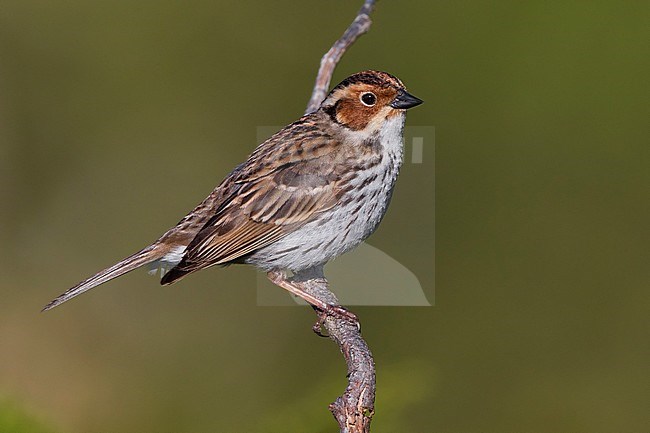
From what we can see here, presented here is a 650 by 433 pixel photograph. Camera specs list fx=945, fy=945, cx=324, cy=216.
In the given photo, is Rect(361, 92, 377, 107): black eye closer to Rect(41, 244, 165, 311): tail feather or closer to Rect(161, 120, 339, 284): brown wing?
Rect(161, 120, 339, 284): brown wing

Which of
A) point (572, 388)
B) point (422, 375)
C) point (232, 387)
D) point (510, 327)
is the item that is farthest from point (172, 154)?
point (422, 375)

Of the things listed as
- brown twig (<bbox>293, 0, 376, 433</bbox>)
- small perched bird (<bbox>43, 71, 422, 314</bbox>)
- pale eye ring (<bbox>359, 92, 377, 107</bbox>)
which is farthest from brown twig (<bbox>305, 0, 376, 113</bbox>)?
pale eye ring (<bbox>359, 92, 377, 107</bbox>)

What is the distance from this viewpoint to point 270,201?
510 cm

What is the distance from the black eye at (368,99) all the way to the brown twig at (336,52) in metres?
0.81

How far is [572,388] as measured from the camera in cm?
650

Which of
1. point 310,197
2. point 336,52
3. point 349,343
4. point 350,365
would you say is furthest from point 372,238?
point 350,365

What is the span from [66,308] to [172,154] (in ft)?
5.72

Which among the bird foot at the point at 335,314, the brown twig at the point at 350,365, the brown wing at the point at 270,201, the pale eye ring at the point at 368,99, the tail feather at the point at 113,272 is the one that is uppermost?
the pale eye ring at the point at 368,99

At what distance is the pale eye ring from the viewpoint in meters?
5.08

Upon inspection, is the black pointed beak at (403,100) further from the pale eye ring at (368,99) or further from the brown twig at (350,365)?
the brown twig at (350,365)

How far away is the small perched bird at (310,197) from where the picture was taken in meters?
5.02

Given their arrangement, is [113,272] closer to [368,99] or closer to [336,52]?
[368,99]

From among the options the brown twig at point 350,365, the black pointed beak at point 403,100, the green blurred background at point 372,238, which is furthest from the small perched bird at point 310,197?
the green blurred background at point 372,238

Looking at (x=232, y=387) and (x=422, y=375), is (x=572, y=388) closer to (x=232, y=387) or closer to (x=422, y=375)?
(x=232, y=387)
